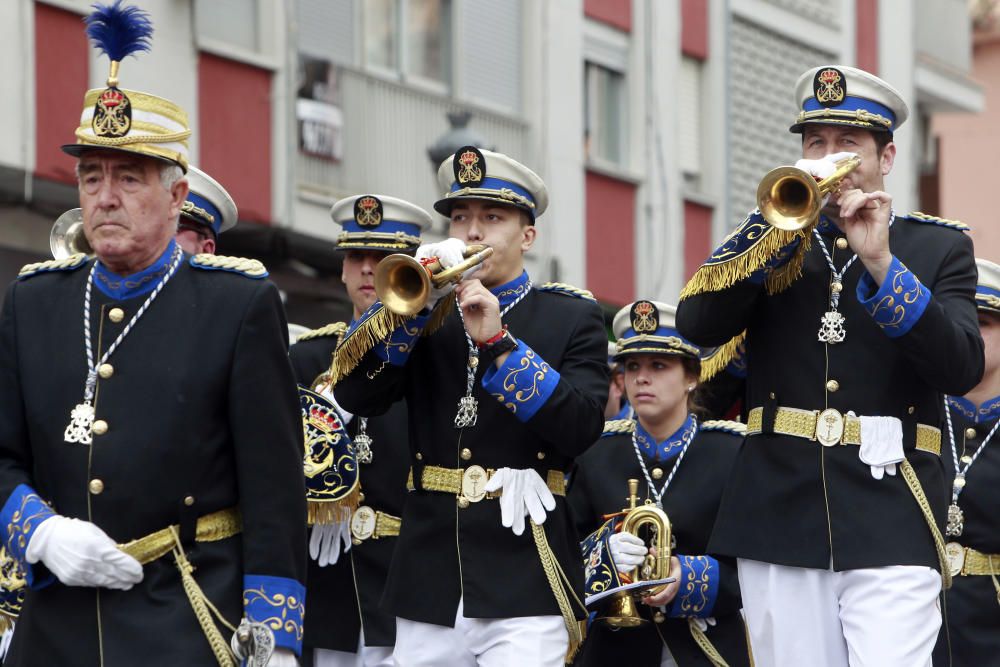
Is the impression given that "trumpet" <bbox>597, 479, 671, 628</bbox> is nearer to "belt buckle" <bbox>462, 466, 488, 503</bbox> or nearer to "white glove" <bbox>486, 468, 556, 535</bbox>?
"white glove" <bbox>486, 468, 556, 535</bbox>

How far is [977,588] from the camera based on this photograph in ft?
32.5

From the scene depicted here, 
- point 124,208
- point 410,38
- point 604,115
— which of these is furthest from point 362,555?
point 604,115

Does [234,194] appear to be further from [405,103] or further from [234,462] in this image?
[234,462]

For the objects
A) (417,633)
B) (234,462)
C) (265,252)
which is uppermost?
(265,252)

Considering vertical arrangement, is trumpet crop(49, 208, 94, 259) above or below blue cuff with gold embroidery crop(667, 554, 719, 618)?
above

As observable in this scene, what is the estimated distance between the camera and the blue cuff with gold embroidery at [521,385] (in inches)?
306

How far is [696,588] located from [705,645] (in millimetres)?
351

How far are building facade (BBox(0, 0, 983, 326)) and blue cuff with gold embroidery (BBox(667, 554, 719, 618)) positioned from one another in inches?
343

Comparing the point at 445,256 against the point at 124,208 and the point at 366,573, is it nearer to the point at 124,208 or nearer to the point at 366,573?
the point at 124,208

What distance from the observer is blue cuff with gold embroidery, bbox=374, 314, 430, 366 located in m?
7.93

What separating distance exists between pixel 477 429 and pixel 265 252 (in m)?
12.2

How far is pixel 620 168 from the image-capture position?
2628 centimetres

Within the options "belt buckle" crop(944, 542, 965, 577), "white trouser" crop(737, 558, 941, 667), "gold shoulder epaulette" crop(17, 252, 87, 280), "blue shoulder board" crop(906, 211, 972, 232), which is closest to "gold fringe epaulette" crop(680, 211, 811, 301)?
"blue shoulder board" crop(906, 211, 972, 232)

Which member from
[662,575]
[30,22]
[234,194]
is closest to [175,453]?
[662,575]
